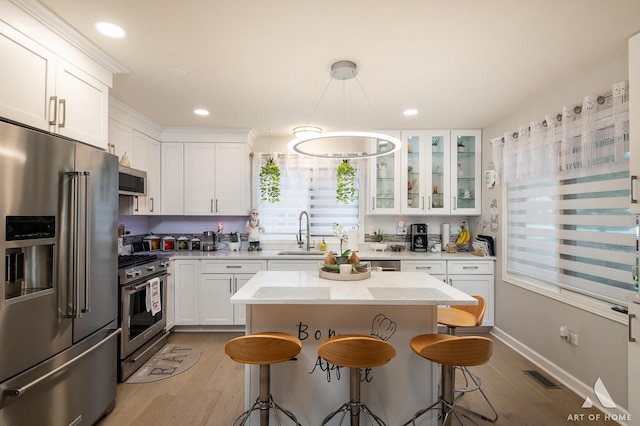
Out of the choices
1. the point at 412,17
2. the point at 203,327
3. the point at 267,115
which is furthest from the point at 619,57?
the point at 203,327

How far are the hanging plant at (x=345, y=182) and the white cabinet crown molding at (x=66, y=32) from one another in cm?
264

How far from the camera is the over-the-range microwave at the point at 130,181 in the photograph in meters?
2.98

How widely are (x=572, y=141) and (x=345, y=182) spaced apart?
8.06ft

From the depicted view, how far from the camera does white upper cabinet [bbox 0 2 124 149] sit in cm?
163

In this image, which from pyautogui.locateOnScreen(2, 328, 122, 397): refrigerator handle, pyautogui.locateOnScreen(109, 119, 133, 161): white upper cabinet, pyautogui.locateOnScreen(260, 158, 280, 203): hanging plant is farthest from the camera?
pyautogui.locateOnScreen(260, 158, 280, 203): hanging plant

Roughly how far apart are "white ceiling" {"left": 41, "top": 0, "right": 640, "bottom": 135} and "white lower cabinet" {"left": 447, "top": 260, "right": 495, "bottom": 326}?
173 cm

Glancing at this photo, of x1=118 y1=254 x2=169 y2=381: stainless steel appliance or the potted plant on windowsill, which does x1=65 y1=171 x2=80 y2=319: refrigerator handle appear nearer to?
x1=118 y1=254 x2=169 y2=381: stainless steel appliance

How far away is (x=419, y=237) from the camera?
4.18m

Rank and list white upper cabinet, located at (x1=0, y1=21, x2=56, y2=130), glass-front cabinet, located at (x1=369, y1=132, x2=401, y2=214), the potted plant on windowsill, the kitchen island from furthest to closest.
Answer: the potted plant on windowsill
glass-front cabinet, located at (x1=369, y1=132, x2=401, y2=214)
the kitchen island
white upper cabinet, located at (x1=0, y1=21, x2=56, y2=130)

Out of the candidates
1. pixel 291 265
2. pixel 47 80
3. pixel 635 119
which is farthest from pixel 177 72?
pixel 635 119

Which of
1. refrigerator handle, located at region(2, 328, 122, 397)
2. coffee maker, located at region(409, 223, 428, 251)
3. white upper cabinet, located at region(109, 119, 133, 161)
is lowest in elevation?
refrigerator handle, located at region(2, 328, 122, 397)

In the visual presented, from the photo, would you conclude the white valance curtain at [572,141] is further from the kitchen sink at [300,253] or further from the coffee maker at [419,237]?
the kitchen sink at [300,253]

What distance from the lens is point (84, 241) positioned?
1.90m

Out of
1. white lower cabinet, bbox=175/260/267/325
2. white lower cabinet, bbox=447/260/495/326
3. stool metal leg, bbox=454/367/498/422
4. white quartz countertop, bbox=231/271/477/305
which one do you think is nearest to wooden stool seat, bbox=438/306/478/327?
white quartz countertop, bbox=231/271/477/305
